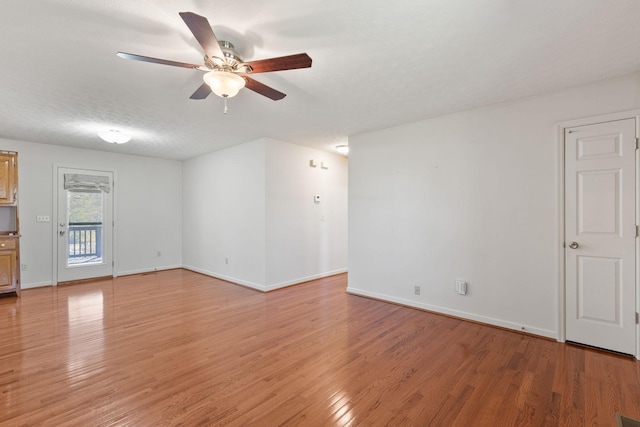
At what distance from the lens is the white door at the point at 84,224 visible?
5441 millimetres

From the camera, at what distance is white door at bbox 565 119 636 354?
8.79ft

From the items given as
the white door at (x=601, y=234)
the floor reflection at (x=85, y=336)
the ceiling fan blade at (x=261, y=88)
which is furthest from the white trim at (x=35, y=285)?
the white door at (x=601, y=234)

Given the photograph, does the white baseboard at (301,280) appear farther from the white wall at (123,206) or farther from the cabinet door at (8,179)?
the cabinet door at (8,179)

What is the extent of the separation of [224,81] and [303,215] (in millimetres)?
3460

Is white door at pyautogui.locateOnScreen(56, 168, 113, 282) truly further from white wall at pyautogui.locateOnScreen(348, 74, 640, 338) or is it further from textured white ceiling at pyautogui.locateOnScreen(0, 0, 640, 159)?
Answer: white wall at pyautogui.locateOnScreen(348, 74, 640, 338)

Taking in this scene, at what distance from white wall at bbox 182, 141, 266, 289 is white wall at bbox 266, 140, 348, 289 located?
20 cm

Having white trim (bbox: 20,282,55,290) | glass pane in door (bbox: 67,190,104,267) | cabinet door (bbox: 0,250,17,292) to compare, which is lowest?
white trim (bbox: 20,282,55,290)

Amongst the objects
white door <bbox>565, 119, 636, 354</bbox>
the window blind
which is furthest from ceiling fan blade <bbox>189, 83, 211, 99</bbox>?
the window blind

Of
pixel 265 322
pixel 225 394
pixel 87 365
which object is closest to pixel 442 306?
pixel 265 322

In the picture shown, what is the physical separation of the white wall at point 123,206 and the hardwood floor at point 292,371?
5.63ft

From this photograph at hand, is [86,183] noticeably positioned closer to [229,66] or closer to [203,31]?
[229,66]

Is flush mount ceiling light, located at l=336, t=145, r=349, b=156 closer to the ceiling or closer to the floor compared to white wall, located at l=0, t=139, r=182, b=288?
closer to the ceiling

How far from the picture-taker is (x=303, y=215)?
546cm

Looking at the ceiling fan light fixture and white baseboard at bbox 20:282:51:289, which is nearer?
the ceiling fan light fixture
